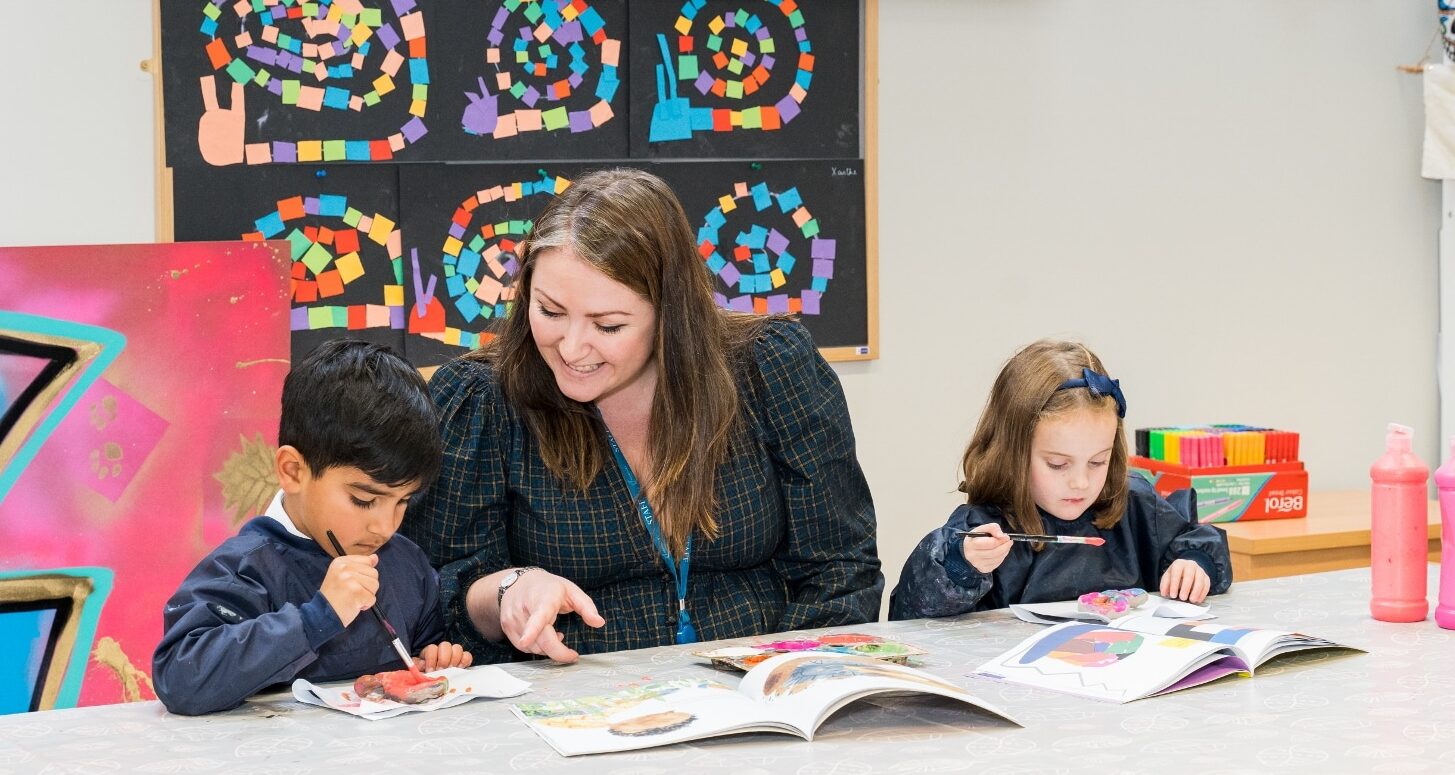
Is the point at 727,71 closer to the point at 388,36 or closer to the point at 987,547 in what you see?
the point at 388,36

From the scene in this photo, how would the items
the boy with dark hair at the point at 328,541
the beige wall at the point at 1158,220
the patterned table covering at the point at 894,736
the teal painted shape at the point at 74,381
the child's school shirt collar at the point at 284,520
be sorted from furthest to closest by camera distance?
the beige wall at the point at 1158,220 → the teal painted shape at the point at 74,381 → the child's school shirt collar at the point at 284,520 → the boy with dark hair at the point at 328,541 → the patterned table covering at the point at 894,736

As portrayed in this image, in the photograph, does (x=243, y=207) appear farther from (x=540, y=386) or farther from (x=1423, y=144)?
(x=1423, y=144)

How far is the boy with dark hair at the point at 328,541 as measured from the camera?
1417 mm

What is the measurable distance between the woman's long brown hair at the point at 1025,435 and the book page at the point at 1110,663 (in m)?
0.43

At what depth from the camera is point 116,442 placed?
8.45 ft

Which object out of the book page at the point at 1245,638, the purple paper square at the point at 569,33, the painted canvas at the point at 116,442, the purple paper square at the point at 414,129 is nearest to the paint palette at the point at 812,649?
the book page at the point at 1245,638

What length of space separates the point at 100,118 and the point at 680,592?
1.57 metres

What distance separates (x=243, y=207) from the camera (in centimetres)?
277

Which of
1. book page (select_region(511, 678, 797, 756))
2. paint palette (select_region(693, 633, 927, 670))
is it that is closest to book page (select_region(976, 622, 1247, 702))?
paint palette (select_region(693, 633, 927, 670))

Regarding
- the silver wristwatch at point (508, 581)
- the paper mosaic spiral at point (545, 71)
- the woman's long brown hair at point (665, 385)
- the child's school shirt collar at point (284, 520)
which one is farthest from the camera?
the paper mosaic spiral at point (545, 71)

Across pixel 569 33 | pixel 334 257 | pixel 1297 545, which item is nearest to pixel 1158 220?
pixel 1297 545

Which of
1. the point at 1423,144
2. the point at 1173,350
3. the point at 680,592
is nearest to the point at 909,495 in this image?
the point at 1173,350

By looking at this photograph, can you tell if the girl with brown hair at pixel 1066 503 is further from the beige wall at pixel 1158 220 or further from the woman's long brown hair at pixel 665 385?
the beige wall at pixel 1158 220

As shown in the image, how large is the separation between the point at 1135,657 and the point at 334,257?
185 cm
